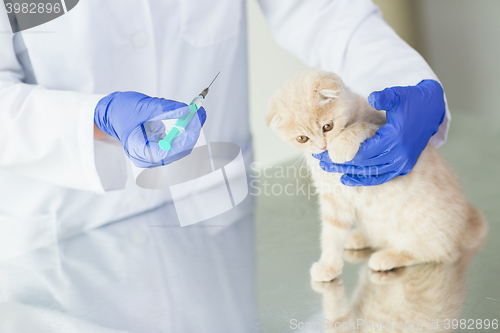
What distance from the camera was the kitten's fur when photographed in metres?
0.90

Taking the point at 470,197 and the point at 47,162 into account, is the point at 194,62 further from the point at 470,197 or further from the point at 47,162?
the point at 470,197

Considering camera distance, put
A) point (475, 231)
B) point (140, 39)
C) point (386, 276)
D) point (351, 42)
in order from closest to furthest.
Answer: point (386, 276), point (475, 231), point (140, 39), point (351, 42)

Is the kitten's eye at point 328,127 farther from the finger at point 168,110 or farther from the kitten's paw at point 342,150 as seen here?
the finger at point 168,110

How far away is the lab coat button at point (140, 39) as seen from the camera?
123 centimetres

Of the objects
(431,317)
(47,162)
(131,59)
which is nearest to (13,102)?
(47,162)

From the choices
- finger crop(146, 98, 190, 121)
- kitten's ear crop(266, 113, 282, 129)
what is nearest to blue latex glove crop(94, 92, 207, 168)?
finger crop(146, 98, 190, 121)

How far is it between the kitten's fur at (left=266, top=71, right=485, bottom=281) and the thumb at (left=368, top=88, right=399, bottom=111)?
58 millimetres

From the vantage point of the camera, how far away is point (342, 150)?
885 mm

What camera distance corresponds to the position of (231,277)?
1.00 m

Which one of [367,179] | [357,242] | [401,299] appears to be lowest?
[357,242]

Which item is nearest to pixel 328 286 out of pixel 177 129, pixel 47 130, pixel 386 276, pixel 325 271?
pixel 325 271

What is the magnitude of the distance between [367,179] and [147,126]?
51 cm

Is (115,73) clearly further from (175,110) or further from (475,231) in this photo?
(475,231)

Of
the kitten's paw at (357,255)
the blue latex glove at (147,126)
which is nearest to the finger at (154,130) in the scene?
the blue latex glove at (147,126)
